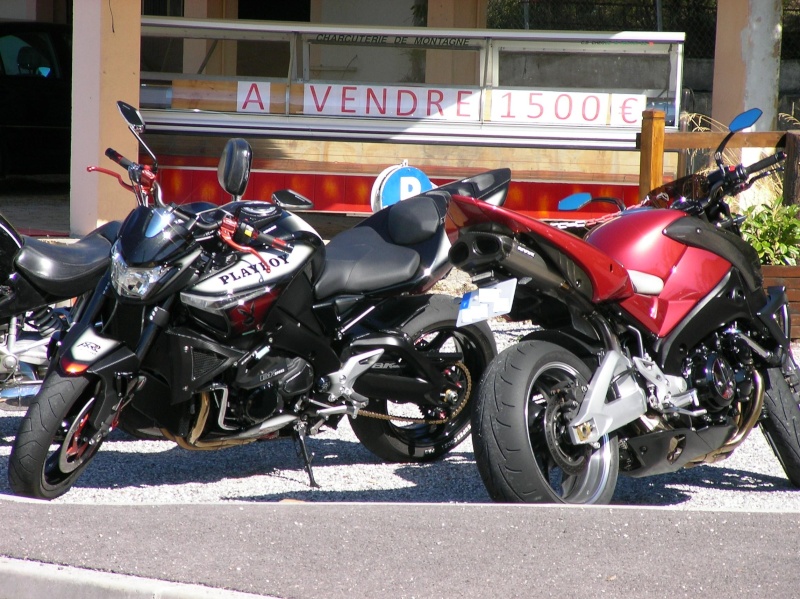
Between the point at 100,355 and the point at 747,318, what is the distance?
2330 millimetres

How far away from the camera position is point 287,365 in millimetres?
4383

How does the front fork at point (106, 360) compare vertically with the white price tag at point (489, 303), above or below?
below

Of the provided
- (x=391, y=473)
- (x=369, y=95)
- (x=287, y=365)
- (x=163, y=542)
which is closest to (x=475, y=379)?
(x=391, y=473)

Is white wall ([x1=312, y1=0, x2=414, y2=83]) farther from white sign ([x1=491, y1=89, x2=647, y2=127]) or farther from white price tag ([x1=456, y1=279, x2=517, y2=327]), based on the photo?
A: white price tag ([x1=456, y1=279, x2=517, y2=327])

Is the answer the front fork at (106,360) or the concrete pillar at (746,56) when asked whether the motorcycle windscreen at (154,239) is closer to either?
the front fork at (106,360)

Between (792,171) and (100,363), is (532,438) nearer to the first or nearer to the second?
(100,363)

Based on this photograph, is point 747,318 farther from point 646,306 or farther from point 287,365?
Result: point 287,365

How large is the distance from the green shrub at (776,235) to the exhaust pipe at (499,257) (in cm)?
442

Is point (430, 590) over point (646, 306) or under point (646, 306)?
under

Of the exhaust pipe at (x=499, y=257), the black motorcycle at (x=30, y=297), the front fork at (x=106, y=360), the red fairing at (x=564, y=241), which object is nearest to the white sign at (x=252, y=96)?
the black motorcycle at (x=30, y=297)

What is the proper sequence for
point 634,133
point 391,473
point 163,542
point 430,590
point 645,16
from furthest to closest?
point 645,16, point 634,133, point 391,473, point 163,542, point 430,590

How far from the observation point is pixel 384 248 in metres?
4.75

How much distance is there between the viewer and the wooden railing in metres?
7.85

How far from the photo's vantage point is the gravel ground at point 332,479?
14.8 feet
